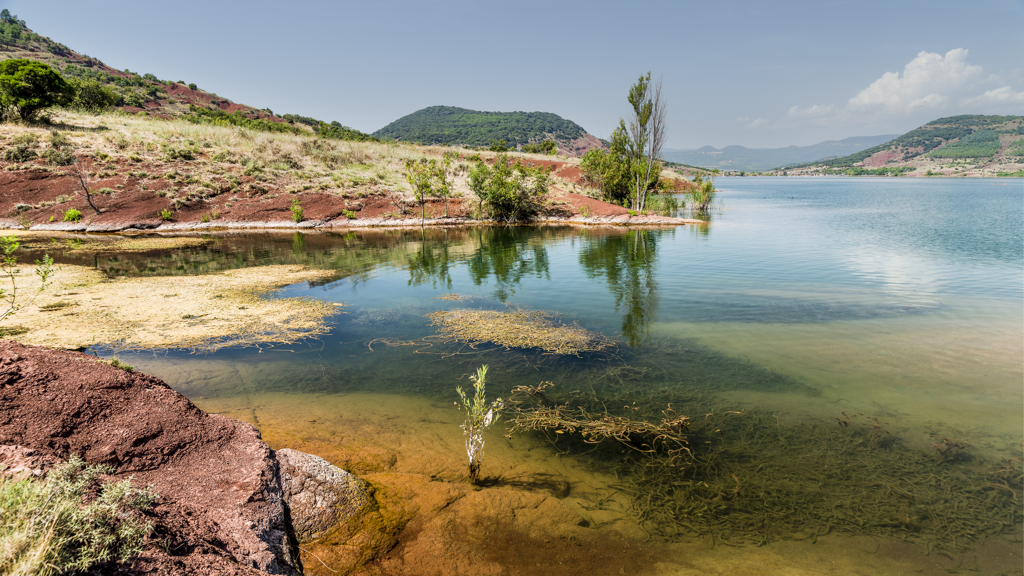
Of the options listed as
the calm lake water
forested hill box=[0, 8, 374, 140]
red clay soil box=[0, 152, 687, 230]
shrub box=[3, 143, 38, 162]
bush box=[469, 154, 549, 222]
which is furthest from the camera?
forested hill box=[0, 8, 374, 140]

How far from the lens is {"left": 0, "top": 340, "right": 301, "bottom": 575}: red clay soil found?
3072 millimetres

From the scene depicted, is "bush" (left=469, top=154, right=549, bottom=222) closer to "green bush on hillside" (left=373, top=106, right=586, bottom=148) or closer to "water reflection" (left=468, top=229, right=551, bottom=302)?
"water reflection" (left=468, top=229, right=551, bottom=302)

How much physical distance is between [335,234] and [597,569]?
31.4 metres

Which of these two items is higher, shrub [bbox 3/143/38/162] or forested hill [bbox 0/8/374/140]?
forested hill [bbox 0/8/374/140]

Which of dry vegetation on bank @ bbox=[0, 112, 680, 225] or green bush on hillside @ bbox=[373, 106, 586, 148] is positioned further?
green bush on hillside @ bbox=[373, 106, 586, 148]

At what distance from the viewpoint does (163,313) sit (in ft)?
36.8

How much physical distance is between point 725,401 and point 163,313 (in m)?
13.9

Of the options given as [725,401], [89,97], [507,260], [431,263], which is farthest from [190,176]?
[725,401]

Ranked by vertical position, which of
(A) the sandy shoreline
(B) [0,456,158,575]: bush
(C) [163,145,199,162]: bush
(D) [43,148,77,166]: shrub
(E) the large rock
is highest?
(C) [163,145,199,162]: bush

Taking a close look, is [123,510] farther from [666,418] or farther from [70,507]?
[666,418]

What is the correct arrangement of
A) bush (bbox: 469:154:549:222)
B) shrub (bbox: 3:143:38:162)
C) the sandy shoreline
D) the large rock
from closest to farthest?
1. the large rock
2. the sandy shoreline
3. shrub (bbox: 3:143:38:162)
4. bush (bbox: 469:154:549:222)

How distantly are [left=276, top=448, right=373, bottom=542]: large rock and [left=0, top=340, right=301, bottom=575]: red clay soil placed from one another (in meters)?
0.15

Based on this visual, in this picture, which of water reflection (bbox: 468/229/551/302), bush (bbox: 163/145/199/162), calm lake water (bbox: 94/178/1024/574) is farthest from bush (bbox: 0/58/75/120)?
water reflection (bbox: 468/229/551/302)

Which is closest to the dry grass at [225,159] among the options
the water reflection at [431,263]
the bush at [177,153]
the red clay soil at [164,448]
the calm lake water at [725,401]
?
the bush at [177,153]
